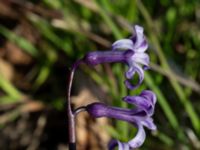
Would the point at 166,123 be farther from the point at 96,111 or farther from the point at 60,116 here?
the point at 96,111

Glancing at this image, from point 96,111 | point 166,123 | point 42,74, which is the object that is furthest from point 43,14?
point 96,111

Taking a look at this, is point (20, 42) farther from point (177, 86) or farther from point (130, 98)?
point (130, 98)

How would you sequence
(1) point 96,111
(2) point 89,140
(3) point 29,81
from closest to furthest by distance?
(1) point 96,111 → (2) point 89,140 → (3) point 29,81

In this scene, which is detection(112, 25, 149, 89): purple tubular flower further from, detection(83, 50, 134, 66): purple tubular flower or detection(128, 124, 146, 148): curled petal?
detection(128, 124, 146, 148): curled petal

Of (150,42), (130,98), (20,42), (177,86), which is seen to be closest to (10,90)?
(20,42)

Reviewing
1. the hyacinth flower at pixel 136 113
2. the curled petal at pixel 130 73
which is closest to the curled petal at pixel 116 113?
the hyacinth flower at pixel 136 113

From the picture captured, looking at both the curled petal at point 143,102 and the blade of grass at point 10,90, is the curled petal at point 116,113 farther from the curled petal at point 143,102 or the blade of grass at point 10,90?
the blade of grass at point 10,90

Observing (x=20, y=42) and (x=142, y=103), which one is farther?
(x=20, y=42)
